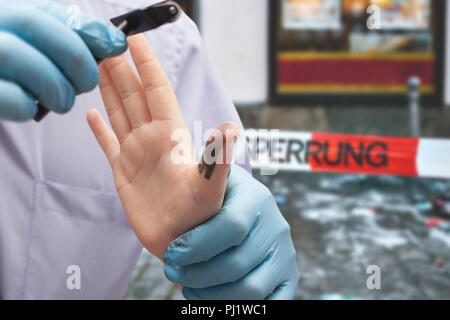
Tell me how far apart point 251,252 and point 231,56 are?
7651 millimetres

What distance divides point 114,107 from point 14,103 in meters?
0.42

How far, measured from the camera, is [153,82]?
1.32m

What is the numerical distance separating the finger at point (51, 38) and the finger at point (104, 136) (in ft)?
1.06

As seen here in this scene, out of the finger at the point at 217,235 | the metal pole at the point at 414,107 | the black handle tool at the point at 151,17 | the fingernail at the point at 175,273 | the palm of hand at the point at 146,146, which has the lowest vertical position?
the metal pole at the point at 414,107

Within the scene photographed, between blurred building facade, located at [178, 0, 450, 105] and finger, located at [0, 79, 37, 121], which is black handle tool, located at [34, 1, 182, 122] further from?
blurred building facade, located at [178, 0, 450, 105]

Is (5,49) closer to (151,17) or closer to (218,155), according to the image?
(151,17)

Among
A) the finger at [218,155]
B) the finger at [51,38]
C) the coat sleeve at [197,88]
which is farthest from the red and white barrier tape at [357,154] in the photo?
the finger at [51,38]

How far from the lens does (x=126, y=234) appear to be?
5.08 feet

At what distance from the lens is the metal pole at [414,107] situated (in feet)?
25.2

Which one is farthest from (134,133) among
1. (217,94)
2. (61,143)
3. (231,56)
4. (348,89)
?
(348,89)

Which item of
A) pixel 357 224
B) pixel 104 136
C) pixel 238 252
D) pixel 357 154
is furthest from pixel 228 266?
pixel 357 224

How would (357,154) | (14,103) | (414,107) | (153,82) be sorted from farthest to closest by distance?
(414,107), (357,154), (153,82), (14,103)

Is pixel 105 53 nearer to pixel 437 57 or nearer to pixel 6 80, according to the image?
pixel 6 80

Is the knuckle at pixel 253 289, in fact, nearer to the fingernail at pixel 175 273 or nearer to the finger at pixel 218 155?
the fingernail at pixel 175 273
